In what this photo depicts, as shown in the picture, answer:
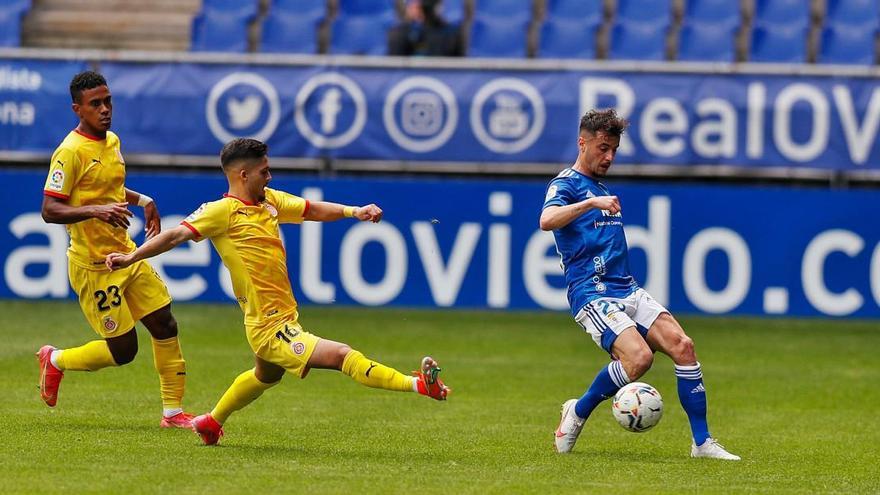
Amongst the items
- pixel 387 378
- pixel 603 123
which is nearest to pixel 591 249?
pixel 603 123

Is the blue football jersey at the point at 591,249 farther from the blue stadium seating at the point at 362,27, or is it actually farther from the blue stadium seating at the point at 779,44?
the blue stadium seating at the point at 779,44

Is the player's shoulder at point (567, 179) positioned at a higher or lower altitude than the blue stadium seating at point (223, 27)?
lower

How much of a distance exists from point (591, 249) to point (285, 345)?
5.96 feet

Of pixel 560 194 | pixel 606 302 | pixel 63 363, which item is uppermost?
pixel 560 194

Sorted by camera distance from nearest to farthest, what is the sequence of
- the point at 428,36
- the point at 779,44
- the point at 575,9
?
the point at 428,36
the point at 779,44
the point at 575,9

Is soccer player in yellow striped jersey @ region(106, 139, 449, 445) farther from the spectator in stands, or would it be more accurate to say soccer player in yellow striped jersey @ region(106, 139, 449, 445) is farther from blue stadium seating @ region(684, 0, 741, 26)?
blue stadium seating @ region(684, 0, 741, 26)

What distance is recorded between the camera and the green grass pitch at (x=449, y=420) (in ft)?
24.8

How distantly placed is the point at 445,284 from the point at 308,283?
4.67 ft

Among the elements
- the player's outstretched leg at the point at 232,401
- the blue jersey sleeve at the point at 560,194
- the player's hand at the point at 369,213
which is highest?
the blue jersey sleeve at the point at 560,194

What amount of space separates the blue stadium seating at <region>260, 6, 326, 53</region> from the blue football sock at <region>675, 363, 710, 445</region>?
11140 millimetres

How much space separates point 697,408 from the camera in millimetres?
8500

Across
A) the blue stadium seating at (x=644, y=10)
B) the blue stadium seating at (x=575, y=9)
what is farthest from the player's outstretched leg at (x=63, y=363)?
the blue stadium seating at (x=644, y=10)

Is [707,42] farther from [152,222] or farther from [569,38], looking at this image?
[152,222]

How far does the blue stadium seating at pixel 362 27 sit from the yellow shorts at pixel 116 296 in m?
9.54
